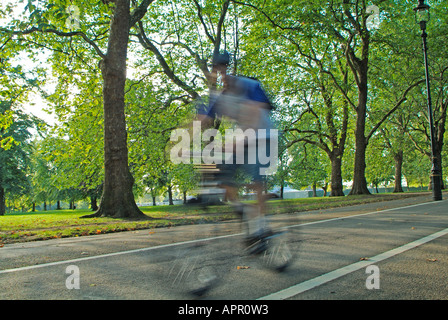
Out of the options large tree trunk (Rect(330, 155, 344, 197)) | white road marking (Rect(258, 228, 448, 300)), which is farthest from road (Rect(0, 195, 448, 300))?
large tree trunk (Rect(330, 155, 344, 197))

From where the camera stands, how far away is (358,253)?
4.63m

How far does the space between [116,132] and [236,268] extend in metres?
9.70

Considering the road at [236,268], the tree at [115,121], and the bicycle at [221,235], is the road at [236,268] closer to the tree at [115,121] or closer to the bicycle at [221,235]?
the bicycle at [221,235]

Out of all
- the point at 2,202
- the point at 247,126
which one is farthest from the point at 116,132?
the point at 2,202

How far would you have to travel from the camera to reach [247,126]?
13.9 ft

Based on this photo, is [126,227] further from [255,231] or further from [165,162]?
[165,162]

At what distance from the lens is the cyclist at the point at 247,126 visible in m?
→ 4.10

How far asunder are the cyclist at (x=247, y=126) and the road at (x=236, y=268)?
0.23 metres

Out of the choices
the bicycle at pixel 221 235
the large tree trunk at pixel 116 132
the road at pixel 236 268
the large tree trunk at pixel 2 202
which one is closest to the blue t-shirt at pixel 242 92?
the bicycle at pixel 221 235

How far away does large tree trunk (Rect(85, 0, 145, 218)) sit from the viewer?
12328mm

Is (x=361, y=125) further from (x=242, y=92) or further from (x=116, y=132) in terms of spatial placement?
(x=242, y=92)

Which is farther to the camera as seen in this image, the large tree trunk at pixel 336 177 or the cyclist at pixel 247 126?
the large tree trunk at pixel 336 177

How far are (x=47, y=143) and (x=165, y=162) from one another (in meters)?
5.80
